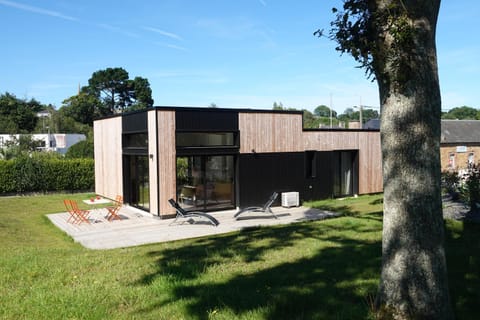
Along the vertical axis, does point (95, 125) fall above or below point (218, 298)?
above

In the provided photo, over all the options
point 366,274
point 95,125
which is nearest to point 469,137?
point 95,125

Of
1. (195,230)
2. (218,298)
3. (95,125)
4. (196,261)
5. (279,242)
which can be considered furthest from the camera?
(95,125)

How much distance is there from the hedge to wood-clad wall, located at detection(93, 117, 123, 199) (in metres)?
1.65

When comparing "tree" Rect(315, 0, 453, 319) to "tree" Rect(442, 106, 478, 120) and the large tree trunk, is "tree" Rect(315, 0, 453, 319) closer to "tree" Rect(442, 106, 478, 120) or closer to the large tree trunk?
the large tree trunk

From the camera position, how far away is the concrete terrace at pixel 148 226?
11.2m

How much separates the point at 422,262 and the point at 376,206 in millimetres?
12452

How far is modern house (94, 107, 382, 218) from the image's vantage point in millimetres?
14273

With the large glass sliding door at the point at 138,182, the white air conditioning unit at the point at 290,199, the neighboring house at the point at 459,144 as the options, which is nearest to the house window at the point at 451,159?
the neighboring house at the point at 459,144

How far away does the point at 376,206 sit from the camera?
15.3 m

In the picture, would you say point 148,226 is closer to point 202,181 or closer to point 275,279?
point 202,181

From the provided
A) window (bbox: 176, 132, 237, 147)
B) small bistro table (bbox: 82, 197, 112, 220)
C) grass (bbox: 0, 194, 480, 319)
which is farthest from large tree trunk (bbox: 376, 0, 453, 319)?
small bistro table (bbox: 82, 197, 112, 220)

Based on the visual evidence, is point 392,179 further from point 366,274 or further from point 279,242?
point 279,242

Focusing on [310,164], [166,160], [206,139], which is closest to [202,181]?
[206,139]

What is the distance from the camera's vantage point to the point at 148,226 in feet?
42.8
